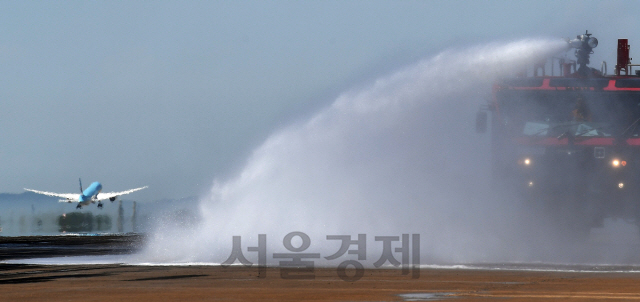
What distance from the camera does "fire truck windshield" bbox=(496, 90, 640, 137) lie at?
25.4 meters

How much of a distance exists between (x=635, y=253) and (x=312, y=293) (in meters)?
12.7

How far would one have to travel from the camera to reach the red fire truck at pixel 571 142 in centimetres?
2545

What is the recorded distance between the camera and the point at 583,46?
2731cm

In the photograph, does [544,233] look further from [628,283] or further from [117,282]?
[117,282]

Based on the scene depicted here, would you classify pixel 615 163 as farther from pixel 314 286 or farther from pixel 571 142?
pixel 314 286

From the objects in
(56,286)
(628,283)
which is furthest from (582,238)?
(56,286)

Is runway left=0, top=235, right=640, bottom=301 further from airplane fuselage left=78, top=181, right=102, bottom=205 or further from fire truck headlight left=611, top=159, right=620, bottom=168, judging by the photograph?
airplane fuselage left=78, top=181, right=102, bottom=205

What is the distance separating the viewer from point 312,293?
16438mm

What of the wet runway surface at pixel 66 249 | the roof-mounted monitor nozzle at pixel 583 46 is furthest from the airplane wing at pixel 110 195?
the roof-mounted monitor nozzle at pixel 583 46

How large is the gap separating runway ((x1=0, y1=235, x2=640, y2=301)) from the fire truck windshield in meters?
4.76

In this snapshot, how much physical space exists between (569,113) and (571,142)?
29.6 inches

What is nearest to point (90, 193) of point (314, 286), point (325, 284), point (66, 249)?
point (66, 249)

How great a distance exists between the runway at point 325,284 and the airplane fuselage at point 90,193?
6444cm

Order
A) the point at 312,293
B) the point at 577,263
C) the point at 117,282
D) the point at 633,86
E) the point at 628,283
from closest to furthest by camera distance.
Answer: the point at 312,293, the point at 628,283, the point at 117,282, the point at 577,263, the point at 633,86
